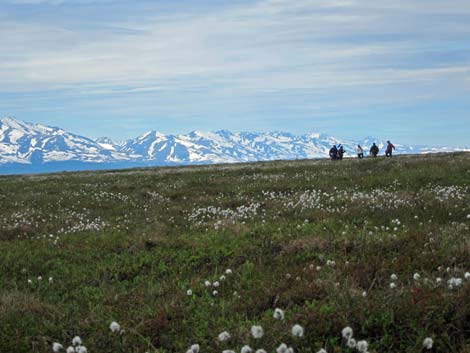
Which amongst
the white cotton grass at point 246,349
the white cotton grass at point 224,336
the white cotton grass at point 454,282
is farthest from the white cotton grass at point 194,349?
the white cotton grass at point 454,282

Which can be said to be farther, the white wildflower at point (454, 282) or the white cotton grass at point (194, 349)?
the white wildflower at point (454, 282)

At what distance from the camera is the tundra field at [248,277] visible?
650cm

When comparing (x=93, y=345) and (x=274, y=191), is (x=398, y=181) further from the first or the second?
(x=93, y=345)

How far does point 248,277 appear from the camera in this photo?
953 cm

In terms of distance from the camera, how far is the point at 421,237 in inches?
417

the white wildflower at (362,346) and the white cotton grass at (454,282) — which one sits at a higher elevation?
the white cotton grass at (454,282)

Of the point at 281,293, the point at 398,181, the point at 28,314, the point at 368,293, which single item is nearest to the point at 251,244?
the point at 281,293

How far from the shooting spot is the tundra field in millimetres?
6496

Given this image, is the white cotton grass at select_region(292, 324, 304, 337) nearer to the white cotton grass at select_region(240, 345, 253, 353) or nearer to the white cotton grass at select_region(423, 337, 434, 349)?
the white cotton grass at select_region(240, 345, 253, 353)

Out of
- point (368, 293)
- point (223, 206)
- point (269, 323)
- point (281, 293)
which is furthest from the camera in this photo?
point (223, 206)

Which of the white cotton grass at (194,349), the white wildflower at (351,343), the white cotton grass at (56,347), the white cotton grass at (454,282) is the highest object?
the white cotton grass at (454,282)

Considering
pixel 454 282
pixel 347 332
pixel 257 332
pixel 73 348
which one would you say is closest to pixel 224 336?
pixel 257 332

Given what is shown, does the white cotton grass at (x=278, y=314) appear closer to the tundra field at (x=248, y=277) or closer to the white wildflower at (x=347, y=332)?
the tundra field at (x=248, y=277)

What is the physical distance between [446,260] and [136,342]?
19.3 feet
